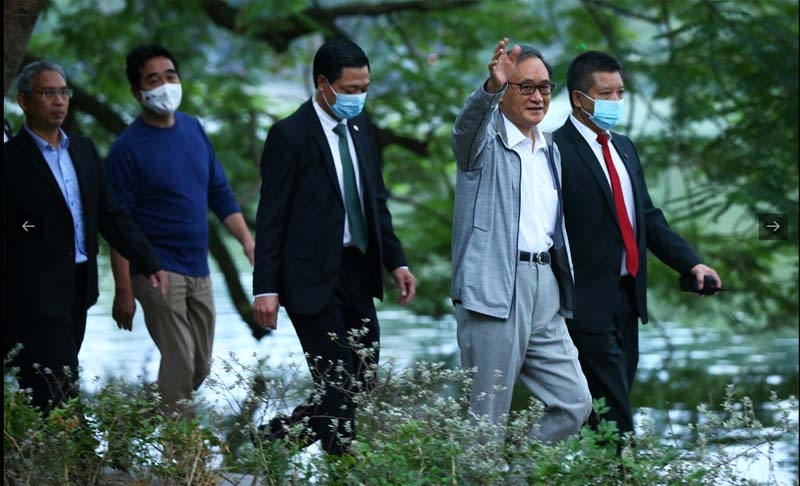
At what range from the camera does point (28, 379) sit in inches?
279

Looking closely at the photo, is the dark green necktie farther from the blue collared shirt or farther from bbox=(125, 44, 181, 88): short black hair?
bbox=(125, 44, 181, 88): short black hair

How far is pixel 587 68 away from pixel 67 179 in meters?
2.34

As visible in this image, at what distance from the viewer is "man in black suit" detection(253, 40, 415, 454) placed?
265 inches

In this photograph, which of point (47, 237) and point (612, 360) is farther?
point (47, 237)

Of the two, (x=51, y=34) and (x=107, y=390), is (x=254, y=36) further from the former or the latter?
(x=107, y=390)

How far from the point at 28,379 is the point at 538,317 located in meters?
2.29

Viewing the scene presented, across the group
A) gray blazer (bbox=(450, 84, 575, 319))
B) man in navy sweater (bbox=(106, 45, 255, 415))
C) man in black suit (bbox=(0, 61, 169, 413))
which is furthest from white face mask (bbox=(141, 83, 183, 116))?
gray blazer (bbox=(450, 84, 575, 319))

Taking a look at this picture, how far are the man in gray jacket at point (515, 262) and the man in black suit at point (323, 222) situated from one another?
0.57 m

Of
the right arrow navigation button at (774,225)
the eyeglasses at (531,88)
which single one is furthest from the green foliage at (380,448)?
the right arrow navigation button at (774,225)

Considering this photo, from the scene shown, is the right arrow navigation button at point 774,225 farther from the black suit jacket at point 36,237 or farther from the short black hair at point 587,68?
the black suit jacket at point 36,237

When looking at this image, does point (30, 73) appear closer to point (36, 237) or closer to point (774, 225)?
point (36, 237)

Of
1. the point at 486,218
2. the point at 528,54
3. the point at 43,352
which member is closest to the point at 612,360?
the point at 486,218

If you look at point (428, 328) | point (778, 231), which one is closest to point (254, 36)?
point (778, 231)

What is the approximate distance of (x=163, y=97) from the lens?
7828 millimetres
